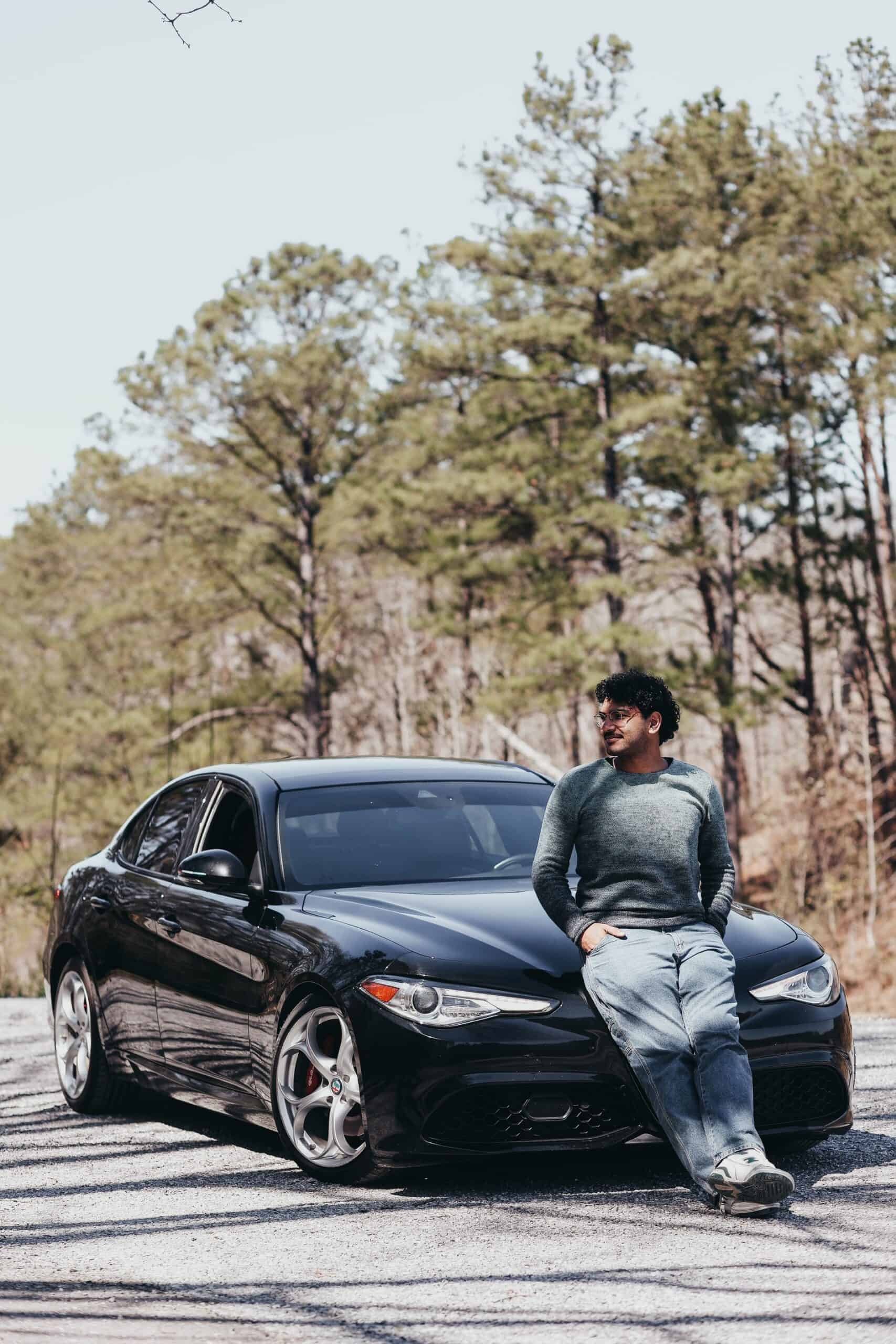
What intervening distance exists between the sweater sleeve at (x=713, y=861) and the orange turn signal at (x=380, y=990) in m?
1.14

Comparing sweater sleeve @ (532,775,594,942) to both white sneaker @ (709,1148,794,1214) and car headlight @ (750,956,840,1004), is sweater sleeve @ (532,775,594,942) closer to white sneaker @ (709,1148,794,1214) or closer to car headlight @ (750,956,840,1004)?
car headlight @ (750,956,840,1004)

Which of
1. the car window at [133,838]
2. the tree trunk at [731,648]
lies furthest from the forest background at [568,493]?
the car window at [133,838]

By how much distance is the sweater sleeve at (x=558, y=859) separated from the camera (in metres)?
6.10

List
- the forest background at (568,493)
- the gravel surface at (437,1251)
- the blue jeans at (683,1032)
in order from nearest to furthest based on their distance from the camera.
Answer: the gravel surface at (437,1251)
the blue jeans at (683,1032)
the forest background at (568,493)

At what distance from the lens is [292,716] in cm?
4650

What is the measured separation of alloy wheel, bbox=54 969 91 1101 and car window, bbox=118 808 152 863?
2.02 feet

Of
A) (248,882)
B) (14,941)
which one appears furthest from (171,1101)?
(14,941)

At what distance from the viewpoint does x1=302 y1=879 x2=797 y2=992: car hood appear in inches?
234

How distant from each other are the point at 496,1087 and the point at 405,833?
1741 millimetres

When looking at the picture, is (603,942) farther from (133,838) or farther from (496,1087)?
(133,838)

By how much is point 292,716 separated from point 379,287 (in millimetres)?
11621

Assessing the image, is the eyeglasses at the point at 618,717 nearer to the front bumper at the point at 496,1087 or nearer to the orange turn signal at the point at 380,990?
the front bumper at the point at 496,1087

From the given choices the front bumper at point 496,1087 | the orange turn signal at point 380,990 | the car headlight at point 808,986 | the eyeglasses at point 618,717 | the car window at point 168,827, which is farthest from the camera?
the car window at point 168,827

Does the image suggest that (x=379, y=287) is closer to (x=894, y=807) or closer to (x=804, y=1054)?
(x=894, y=807)
